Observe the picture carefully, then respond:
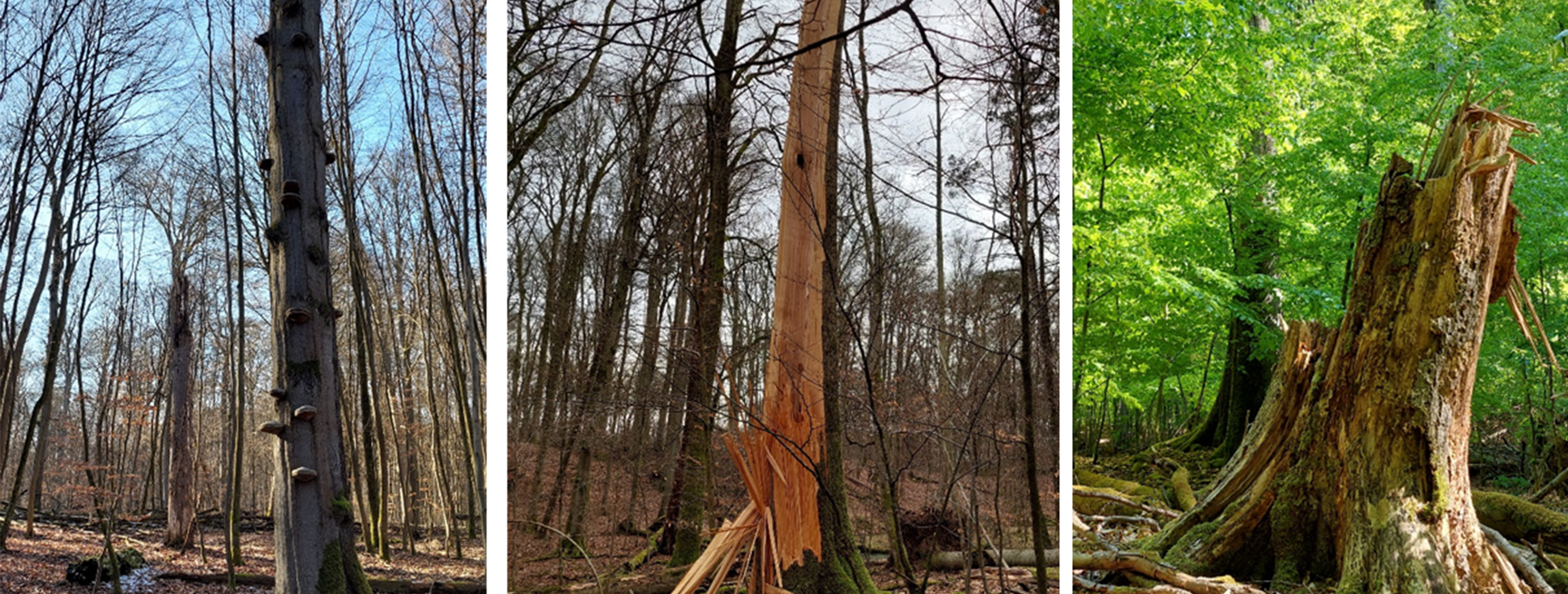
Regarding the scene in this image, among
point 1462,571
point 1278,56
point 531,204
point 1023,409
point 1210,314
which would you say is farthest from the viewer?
point 1210,314

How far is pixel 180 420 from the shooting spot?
2.98 m

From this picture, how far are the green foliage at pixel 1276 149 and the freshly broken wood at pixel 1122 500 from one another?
820 millimetres

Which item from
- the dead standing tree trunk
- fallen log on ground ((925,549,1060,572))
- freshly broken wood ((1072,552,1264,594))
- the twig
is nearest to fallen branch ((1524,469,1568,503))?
freshly broken wood ((1072,552,1264,594))

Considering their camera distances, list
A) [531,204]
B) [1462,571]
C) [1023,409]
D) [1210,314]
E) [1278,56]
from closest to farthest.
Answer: [531,204], [1023,409], [1462,571], [1278,56], [1210,314]

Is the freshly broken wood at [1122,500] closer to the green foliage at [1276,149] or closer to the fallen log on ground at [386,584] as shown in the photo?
the green foliage at [1276,149]

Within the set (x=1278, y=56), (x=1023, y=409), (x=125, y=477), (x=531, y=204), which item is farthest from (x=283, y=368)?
(x=1278, y=56)

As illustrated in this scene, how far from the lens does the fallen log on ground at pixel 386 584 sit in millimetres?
2730

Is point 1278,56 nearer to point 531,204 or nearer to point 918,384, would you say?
point 918,384

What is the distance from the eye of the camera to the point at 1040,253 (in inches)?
113

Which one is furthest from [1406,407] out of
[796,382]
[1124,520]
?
[796,382]

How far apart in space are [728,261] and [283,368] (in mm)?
1261

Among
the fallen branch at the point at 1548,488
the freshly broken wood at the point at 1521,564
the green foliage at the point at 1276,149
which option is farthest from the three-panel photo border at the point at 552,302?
the fallen branch at the point at 1548,488

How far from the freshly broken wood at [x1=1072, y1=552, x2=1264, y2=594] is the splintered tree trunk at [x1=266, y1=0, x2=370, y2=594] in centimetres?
255

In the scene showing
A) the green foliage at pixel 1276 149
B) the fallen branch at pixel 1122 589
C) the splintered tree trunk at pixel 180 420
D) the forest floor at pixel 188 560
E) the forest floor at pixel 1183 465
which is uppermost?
the green foliage at pixel 1276 149
